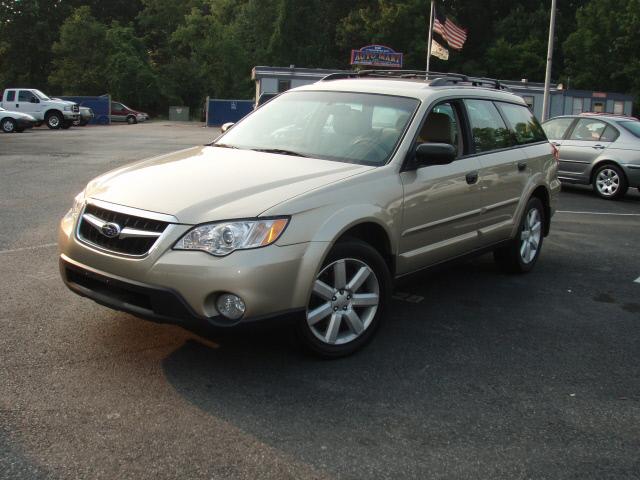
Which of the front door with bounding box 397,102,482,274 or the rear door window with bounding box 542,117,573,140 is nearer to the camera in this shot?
the front door with bounding box 397,102,482,274

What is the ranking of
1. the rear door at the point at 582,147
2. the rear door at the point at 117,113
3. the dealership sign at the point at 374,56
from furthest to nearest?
1. the rear door at the point at 117,113
2. the dealership sign at the point at 374,56
3. the rear door at the point at 582,147

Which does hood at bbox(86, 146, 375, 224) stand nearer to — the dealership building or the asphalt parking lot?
the asphalt parking lot

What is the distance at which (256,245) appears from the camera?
3732mm

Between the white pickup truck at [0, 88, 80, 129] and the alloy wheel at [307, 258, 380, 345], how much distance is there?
3349 centimetres

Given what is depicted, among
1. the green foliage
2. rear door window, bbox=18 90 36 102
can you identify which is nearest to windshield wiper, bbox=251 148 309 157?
rear door window, bbox=18 90 36 102

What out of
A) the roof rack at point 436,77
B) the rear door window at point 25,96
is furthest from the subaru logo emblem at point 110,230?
the rear door window at point 25,96

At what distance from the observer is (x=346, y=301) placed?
426 cm

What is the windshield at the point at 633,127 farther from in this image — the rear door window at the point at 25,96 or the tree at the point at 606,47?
the tree at the point at 606,47

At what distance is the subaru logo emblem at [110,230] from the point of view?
3.90 metres

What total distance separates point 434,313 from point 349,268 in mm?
1353

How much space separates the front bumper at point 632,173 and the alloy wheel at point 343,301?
32.0 feet

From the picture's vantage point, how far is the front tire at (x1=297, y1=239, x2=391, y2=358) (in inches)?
161

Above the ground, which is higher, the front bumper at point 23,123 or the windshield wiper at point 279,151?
the front bumper at point 23,123

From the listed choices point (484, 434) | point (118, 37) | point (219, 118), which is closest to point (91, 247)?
point (484, 434)
